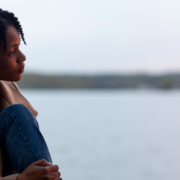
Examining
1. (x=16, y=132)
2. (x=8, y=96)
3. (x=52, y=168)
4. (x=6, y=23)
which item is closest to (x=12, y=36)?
(x=6, y=23)

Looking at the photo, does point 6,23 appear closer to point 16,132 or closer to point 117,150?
point 16,132

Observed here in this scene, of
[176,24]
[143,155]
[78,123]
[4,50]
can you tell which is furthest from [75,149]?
[176,24]

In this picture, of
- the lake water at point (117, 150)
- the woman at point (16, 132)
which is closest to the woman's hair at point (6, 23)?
the woman at point (16, 132)

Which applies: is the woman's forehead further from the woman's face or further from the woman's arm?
the woman's arm

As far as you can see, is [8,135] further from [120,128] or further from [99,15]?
[99,15]

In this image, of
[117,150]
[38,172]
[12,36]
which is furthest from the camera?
[117,150]

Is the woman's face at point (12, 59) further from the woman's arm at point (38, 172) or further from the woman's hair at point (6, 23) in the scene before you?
the woman's arm at point (38, 172)

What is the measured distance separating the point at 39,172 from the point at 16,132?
0.60ft

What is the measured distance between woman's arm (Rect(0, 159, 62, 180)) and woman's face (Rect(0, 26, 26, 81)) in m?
0.46

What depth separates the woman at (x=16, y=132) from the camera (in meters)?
1.07

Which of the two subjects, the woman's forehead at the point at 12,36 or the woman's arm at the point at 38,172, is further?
the woman's forehead at the point at 12,36

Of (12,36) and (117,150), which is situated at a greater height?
(12,36)

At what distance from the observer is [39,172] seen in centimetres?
104

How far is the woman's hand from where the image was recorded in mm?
1042
